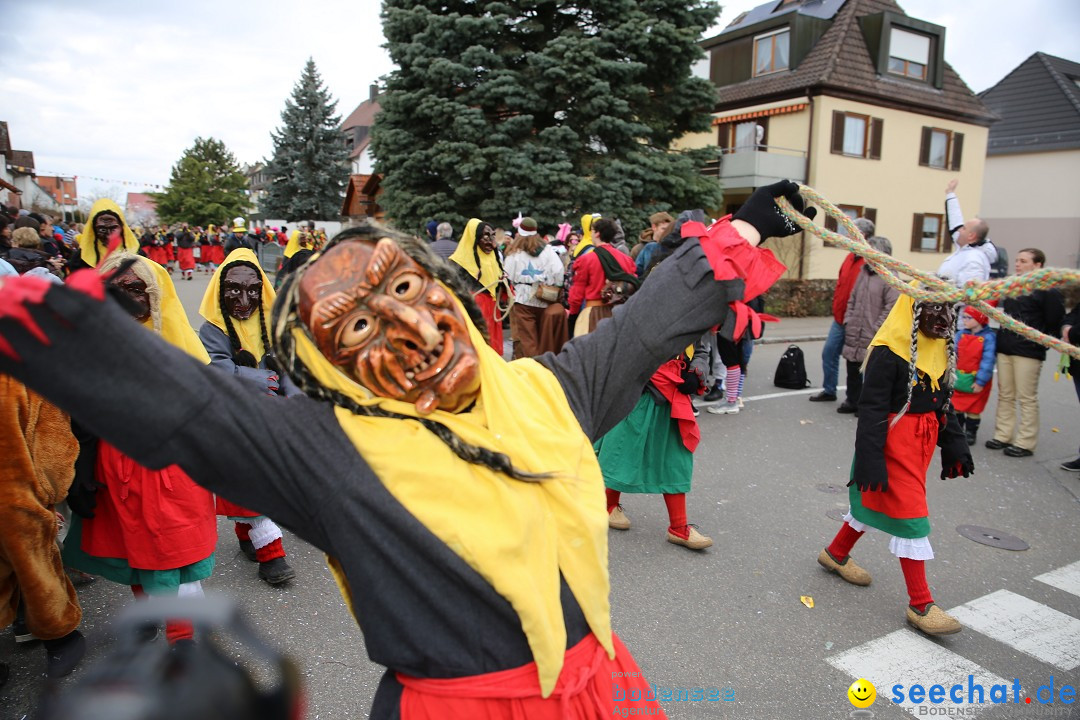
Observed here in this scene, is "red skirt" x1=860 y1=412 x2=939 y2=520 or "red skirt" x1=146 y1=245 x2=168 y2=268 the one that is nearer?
"red skirt" x1=860 y1=412 x2=939 y2=520

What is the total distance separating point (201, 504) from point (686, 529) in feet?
9.44

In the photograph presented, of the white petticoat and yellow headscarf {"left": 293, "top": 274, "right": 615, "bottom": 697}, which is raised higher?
yellow headscarf {"left": 293, "top": 274, "right": 615, "bottom": 697}

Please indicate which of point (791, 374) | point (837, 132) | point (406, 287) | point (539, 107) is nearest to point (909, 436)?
point (406, 287)

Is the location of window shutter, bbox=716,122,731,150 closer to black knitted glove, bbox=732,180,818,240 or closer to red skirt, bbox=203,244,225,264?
red skirt, bbox=203,244,225,264

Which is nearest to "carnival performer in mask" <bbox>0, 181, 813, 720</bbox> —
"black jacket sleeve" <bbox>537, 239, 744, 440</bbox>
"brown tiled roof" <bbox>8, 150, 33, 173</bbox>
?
"black jacket sleeve" <bbox>537, 239, 744, 440</bbox>

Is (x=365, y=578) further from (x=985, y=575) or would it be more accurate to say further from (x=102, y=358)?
(x=985, y=575)

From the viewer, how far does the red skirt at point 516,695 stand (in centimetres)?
135

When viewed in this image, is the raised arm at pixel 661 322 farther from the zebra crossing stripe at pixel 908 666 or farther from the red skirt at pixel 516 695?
the zebra crossing stripe at pixel 908 666

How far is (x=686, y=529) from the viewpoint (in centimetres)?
455

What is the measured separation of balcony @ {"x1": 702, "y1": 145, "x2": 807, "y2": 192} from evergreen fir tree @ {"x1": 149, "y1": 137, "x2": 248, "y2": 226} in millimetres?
35051

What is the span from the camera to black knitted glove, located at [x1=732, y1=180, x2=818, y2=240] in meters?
1.84

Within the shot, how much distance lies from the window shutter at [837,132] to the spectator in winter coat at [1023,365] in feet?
50.7

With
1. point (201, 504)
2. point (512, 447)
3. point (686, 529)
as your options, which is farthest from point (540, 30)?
point (512, 447)

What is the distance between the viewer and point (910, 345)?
149 inches
